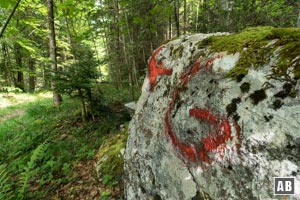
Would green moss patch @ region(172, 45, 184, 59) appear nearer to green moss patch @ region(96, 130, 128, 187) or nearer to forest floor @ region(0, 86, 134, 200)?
green moss patch @ region(96, 130, 128, 187)

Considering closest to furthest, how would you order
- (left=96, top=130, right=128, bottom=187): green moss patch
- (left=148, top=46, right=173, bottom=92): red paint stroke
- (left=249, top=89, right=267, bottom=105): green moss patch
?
(left=249, top=89, right=267, bottom=105): green moss patch < (left=148, top=46, right=173, bottom=92): red paint stroke < (left=96, top=130, right=128, bottom=187): green moss patch

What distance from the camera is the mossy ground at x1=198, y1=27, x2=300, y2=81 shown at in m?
1.85

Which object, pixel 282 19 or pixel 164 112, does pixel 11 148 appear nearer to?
pixel 164 112

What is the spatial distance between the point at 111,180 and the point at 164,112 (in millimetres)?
1885

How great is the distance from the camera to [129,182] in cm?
338

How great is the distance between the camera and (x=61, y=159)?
198 inches

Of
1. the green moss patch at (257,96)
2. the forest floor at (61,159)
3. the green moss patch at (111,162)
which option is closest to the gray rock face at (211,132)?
the green moss patch at (257,96)

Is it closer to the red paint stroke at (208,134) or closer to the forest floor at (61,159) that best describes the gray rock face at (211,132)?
the red paint stroke at (208,134)

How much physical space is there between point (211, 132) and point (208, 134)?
5 cm

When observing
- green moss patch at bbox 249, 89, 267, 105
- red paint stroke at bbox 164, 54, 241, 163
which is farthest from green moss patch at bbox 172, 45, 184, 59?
green moss patch at bbox 249, 89, 267, 105

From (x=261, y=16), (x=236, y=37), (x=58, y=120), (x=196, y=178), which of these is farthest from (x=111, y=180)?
(x=261, y=16)

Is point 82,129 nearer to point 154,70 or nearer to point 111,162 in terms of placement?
point 111,162

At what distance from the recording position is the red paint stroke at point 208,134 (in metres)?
2.00

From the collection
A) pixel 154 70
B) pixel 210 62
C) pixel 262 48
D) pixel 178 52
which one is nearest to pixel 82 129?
pixel 154 70
